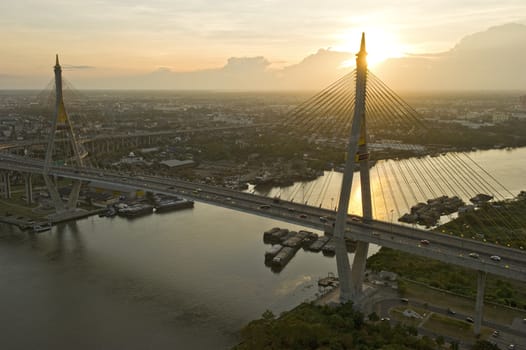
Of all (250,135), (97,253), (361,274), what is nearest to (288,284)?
(361,274)

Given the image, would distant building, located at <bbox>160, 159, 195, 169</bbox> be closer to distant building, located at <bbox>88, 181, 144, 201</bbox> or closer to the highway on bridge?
distant building, located at <bbox>88, 181, 144, 201</bbox>

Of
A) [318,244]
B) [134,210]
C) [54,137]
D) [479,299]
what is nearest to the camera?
[479,299]

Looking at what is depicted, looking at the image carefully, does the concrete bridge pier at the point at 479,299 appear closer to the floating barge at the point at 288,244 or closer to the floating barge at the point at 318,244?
the floating barge at the point at 288,244

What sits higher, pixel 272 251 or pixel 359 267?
pixel 359 267

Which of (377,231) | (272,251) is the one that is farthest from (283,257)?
(377,231)

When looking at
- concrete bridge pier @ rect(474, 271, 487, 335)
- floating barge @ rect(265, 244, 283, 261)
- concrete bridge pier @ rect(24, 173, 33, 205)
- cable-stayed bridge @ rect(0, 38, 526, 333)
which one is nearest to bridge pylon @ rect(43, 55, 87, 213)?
cable-stayed bridge @ rect(0, 38, 526, 333)

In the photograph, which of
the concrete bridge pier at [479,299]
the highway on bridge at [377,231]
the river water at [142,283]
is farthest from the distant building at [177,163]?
the concrete bridge pier at [479,299]

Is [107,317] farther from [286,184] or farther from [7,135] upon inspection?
[7,135]

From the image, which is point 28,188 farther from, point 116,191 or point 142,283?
point 142,283
